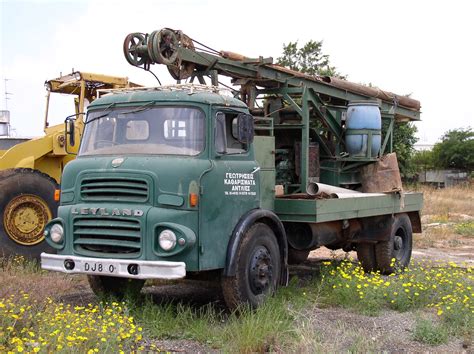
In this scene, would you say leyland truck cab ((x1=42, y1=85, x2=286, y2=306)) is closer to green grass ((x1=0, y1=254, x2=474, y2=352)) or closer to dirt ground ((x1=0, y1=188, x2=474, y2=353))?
green grass ((x1=0, y1=254, x2=474, y2=352))

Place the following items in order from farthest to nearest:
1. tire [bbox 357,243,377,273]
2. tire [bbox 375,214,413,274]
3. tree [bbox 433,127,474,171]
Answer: tree [bbox 433,127,474,171] < tire [bbox 357,243,377,273] < tire [bbox 375,214,413,274]

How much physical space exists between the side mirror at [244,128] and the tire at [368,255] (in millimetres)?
4290

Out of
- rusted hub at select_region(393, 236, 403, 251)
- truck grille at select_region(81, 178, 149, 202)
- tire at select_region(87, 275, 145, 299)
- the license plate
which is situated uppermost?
truck grille at select_region(81, 178, 149, 202)

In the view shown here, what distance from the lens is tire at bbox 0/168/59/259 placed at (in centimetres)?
976

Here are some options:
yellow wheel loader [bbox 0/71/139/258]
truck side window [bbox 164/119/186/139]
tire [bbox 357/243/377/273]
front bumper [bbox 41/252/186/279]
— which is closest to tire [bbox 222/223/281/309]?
front bumper [bbox 41/252/186/279]

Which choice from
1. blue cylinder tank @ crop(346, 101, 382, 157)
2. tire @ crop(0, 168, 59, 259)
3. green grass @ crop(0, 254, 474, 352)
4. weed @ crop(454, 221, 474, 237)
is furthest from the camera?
weed @ crop(454, 221, 474, 237)

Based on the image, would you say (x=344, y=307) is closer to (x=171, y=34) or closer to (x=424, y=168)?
(x=171, y=34)

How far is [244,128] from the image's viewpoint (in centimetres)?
705

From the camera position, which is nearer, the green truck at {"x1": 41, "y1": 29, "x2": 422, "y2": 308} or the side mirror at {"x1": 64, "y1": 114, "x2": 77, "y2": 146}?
the green truck at {"x1": 41, "y1": 29, "x2": 422, "y2": 308}

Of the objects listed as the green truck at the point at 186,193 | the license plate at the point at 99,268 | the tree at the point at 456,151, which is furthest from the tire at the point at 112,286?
the tree at the point at 456,151

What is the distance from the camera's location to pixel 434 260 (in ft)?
41.9

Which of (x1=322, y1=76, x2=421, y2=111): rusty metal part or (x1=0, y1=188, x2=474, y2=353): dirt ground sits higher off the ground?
(x1=322, y1=76, x2=421, y2=111): rusty metal part

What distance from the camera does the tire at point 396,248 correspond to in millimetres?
10469

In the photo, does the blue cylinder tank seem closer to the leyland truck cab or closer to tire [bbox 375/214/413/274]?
tire [bbox 375/214/413/274]
